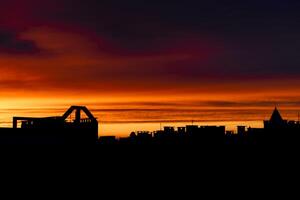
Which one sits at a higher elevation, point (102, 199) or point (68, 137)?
point (68, 137)

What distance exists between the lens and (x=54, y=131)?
80.2m

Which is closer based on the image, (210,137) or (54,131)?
(54,131)

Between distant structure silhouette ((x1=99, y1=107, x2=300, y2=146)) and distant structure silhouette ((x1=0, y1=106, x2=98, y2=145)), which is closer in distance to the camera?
distant structure silhouette ((x1=0, y1=106, x2=98, y2=145))

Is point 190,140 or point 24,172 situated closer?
point 24,172

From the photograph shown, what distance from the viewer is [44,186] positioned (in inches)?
2270

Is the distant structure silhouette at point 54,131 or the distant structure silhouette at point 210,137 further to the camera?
the distant structure silhouette at point 210,137

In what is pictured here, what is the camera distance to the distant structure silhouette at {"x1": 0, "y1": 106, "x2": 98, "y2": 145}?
75125mm

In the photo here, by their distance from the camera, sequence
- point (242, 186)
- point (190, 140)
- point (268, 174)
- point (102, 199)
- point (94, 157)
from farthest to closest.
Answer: point (190, 140), point (94, 157), point (268, 174), point (242, 186), point (102, 199)

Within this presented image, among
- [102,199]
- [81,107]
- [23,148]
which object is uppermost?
[81,107]

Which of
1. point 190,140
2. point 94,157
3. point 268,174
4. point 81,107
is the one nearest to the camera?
point 268,174

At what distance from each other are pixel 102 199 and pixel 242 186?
19.0 metres

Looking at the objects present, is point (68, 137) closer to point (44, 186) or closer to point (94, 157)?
point (94, 157)

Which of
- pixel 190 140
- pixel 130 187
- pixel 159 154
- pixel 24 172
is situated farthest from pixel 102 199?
pixel 190 140

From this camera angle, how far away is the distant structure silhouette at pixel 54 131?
7512 centimetres
